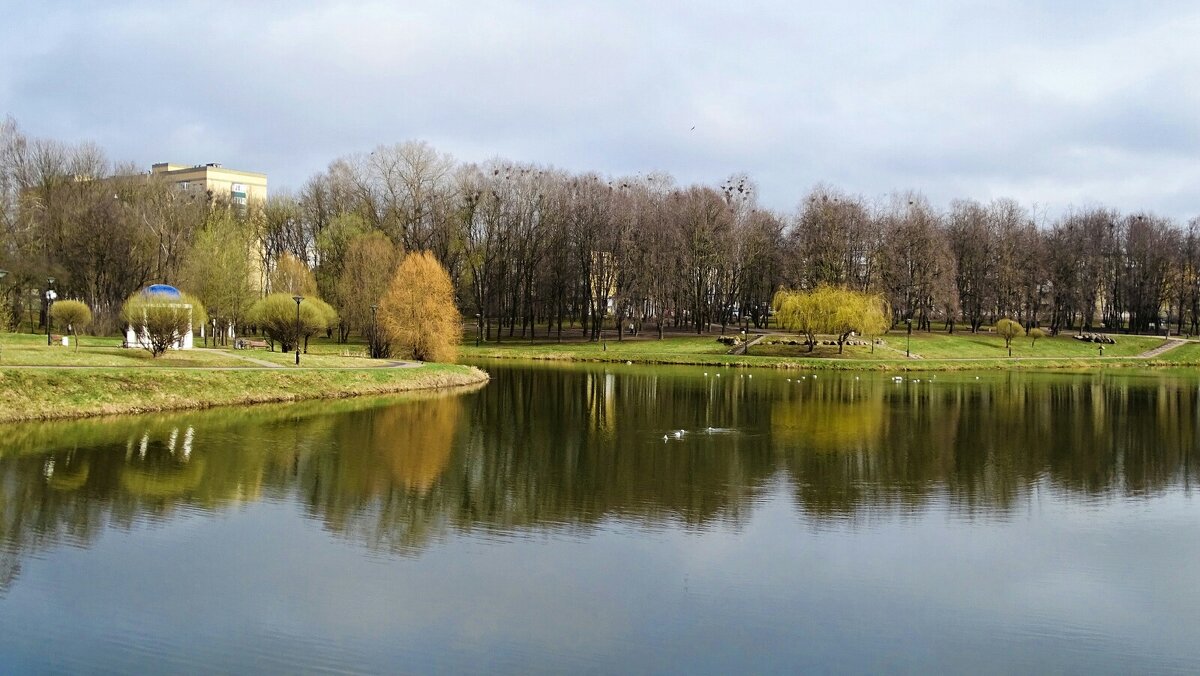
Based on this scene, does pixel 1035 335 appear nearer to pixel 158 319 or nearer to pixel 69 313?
pixel 158 319

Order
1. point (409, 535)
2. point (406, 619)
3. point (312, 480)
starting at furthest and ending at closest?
point (312, 480), point (409, 535), point (406, 619)

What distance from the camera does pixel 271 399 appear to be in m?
31.8

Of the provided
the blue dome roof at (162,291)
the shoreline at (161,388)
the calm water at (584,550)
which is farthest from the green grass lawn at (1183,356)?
the blue dome roof at (162,291)

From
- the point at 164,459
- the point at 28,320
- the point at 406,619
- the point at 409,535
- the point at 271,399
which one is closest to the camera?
the point at 406,619

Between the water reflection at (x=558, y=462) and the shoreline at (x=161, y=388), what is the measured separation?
139 centimetres

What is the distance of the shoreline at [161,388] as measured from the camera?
25.6 meters

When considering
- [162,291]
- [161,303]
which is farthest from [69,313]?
[161,303]

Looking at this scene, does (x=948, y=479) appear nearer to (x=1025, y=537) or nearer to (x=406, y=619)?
(x=1025, y=537)

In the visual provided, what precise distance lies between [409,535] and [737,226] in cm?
6275

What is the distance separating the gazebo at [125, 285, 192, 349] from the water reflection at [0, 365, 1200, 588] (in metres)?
9.55

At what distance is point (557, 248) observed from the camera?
73.0 m

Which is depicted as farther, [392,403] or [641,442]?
[392,403]

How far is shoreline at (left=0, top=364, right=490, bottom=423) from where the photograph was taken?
25625 mm

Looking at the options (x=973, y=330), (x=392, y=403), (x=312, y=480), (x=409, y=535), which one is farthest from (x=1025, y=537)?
(x=973, y=330)
